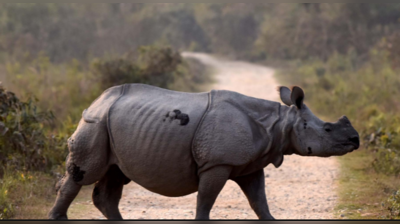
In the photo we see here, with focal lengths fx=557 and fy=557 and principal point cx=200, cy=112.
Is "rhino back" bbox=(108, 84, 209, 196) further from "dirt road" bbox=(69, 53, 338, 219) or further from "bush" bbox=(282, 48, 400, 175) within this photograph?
"bush" bbox=(282, 48, 400, 175)

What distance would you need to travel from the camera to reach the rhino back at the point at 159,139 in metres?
4.62

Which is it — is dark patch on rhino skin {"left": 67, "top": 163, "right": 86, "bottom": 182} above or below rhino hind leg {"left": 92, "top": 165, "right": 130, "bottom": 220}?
above

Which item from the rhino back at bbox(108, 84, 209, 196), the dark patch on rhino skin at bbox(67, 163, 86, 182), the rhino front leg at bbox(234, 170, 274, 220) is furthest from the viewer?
the rhino front leg at bbox(234, 170, 274, 220)

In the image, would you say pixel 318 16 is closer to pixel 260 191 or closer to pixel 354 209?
pixel 354 209

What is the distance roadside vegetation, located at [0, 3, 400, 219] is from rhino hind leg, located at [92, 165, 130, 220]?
1478 millimetres

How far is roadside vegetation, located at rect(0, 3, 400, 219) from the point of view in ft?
25.0

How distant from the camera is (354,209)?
6.91 m

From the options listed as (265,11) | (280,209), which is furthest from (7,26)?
(265,11)

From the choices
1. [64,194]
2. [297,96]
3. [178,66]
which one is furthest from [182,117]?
[178,66]

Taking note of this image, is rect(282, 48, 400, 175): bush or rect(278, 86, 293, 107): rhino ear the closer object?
rect(278, 86, 293, 107): rhino ear

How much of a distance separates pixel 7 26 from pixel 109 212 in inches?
771

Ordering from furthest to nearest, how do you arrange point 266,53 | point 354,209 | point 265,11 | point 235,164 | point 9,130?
point 265,11 → point 266,53 → point 9,130 → point 354,209 → point 235,164

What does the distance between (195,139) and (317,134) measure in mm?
1023

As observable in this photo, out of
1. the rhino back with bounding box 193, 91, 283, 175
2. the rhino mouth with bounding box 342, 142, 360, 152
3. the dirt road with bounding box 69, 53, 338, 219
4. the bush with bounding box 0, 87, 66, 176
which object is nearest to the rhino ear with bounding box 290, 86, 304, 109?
the rhino back with bounding box 193, 91, 283, 175
